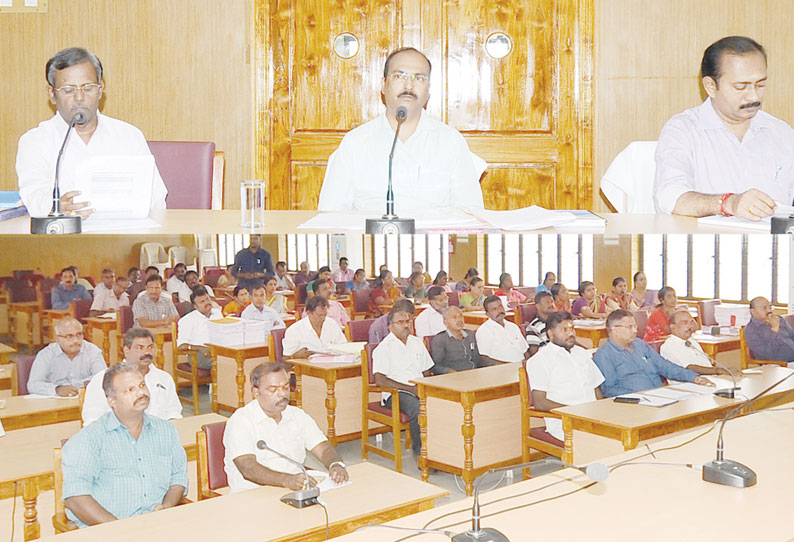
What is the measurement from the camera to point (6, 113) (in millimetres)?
4504

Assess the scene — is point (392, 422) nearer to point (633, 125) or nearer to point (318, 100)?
point (318, 100)

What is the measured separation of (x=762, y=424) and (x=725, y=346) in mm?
377

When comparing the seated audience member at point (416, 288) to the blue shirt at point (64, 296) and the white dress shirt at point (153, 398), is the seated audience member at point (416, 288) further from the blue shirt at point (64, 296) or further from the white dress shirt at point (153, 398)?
the blue shirt at point (64, 296)

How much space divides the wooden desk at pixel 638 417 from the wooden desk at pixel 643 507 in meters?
0.04

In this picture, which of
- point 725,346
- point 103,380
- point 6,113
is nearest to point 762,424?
point 725,346

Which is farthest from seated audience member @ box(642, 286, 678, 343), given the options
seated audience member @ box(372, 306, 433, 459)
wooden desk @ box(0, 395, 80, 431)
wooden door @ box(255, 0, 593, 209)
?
wooden door @ box(255, 0, 593, 209)

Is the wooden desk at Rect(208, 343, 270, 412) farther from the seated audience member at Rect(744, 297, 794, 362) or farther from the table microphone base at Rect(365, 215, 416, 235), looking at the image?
the seated audience member at Rect(744, 297, 794, 362)

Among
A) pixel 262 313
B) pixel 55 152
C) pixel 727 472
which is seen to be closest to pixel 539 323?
pixel 727 472

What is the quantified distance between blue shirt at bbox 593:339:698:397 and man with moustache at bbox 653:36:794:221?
510 mm

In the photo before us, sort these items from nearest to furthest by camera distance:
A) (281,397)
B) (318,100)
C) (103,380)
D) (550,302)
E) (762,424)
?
(103,380) < (281,397) < (550,302) < (762,424) < (318,100)

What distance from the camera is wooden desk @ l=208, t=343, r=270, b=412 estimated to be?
1.99m

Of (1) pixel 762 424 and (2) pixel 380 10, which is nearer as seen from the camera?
(1) pixel 762 424

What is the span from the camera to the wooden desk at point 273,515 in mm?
1759

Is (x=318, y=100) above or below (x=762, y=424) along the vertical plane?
above
